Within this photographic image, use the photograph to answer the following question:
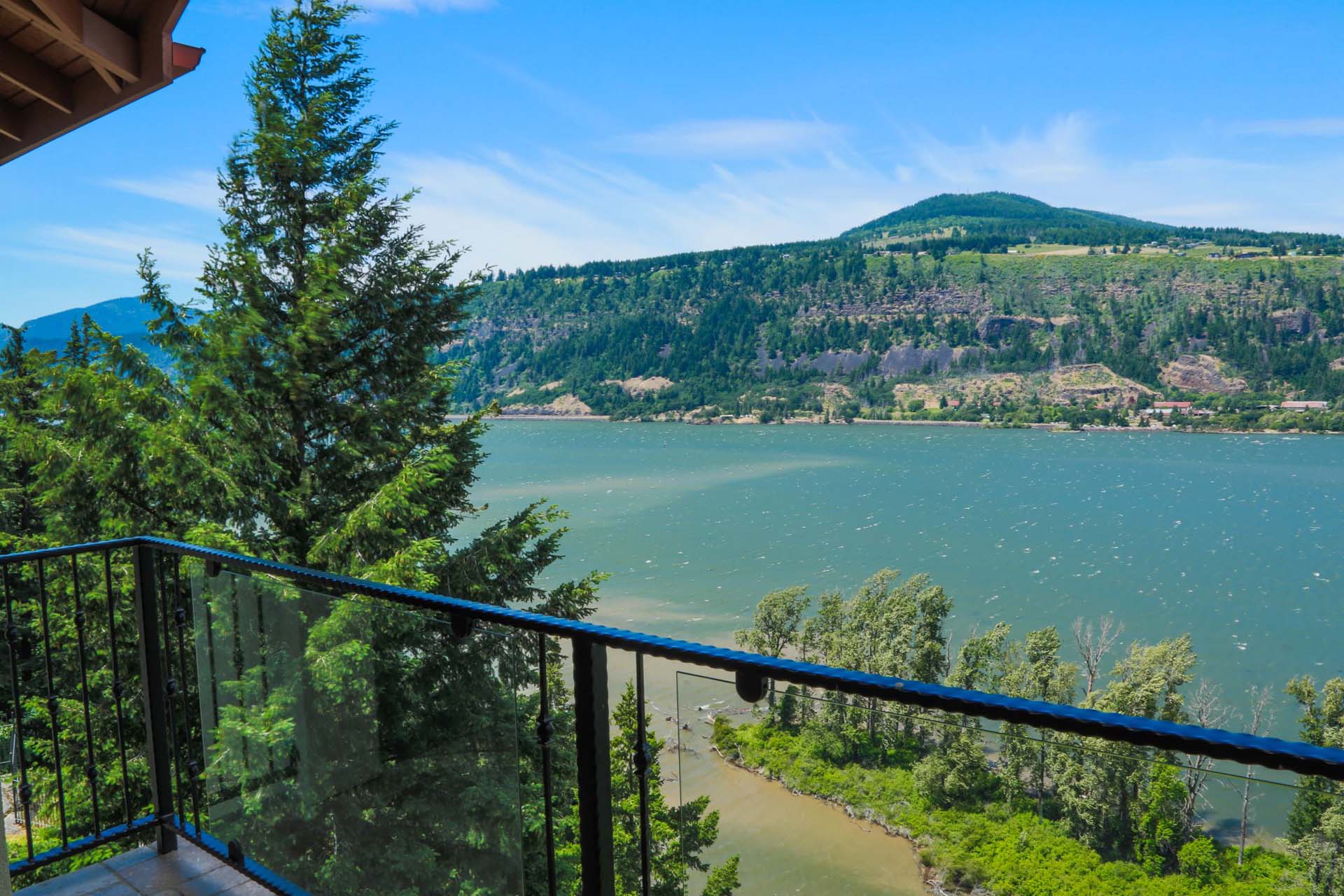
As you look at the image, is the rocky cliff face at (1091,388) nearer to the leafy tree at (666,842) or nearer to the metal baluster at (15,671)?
the leafy tree at (666,842)

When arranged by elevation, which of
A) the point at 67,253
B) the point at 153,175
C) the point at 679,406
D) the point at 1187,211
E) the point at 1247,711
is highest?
the point at 1187,211

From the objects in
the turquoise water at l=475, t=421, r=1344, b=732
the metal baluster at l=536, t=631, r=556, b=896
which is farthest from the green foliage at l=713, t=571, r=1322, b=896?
the turquoise water at l=475, t=421, r=1344, b=732

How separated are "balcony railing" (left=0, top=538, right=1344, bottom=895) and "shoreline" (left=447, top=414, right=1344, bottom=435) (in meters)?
74.9

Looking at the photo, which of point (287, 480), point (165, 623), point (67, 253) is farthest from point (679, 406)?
point (165, 623)

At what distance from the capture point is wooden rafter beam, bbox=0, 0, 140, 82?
1935 mm

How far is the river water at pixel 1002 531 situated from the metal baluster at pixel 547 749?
18.6 m

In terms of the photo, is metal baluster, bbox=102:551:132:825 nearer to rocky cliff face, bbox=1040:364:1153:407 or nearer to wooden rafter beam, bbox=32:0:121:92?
wooden rafter beam, bbox=32:0:121:92

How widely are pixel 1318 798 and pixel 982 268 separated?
437 feet

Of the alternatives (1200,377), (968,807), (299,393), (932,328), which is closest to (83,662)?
(968,807)

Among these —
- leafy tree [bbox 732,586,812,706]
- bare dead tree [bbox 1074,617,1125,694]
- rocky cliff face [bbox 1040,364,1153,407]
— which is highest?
rocky cliff face [bbox 1040,364,1153,407]

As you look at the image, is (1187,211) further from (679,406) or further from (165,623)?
(165,623)

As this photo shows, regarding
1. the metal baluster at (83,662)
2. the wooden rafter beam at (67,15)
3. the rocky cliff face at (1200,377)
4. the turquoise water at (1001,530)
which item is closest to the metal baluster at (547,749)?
the metal baluster at (83,662)

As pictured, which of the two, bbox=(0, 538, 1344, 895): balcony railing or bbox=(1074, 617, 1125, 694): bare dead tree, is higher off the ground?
bbox=(0, 538, 1344, 895): balcony railing

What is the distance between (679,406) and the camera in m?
111
